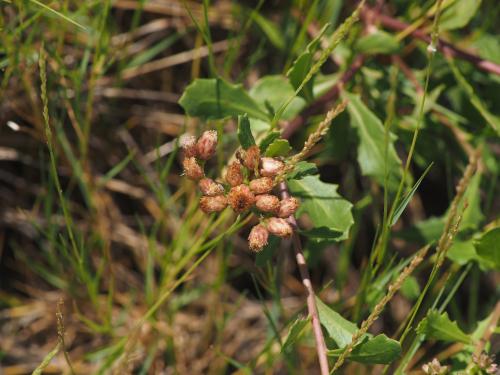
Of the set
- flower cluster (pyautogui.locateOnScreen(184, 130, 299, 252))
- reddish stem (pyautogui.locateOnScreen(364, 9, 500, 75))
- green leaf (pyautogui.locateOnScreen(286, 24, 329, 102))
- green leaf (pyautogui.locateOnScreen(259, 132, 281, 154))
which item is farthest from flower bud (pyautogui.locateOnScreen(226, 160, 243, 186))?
reddish stem (pyautogui.locateOnScreen(364, 9, 500, 75))

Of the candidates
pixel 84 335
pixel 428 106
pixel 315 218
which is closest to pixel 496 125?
pixel 428 106

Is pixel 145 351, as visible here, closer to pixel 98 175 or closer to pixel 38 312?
pixel 38 312

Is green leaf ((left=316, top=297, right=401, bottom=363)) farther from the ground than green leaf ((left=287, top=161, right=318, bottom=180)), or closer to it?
closer to it

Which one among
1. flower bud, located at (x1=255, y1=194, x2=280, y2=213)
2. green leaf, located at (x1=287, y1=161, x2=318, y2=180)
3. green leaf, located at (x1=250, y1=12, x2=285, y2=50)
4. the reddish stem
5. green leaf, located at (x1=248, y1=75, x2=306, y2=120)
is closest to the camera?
flower bud, located at (x1=255, y1=194, x2=280, y2=213)

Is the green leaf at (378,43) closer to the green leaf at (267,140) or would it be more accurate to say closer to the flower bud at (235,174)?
the green leaf at (267,140)

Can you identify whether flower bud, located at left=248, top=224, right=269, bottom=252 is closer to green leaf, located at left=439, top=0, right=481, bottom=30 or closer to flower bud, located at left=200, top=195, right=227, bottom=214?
flower bud, located at left=200, top=195, right=227, bottom=214

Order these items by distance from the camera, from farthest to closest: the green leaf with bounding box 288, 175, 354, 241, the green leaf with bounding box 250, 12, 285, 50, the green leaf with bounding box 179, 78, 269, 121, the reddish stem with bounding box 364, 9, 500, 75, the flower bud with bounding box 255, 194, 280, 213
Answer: the green leaf with bounding box 250, 12, 285, 50 → the reddish stem with bounding box 364, 9, 500, 75 → the green leaf with bounding box 179, 78, 269, 121 → the green leaf with bounding box 288, 175, 354, 241 → the flower bud with bounding box 255, 194, 280, 213

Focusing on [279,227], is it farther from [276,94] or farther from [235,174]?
[276,94]
